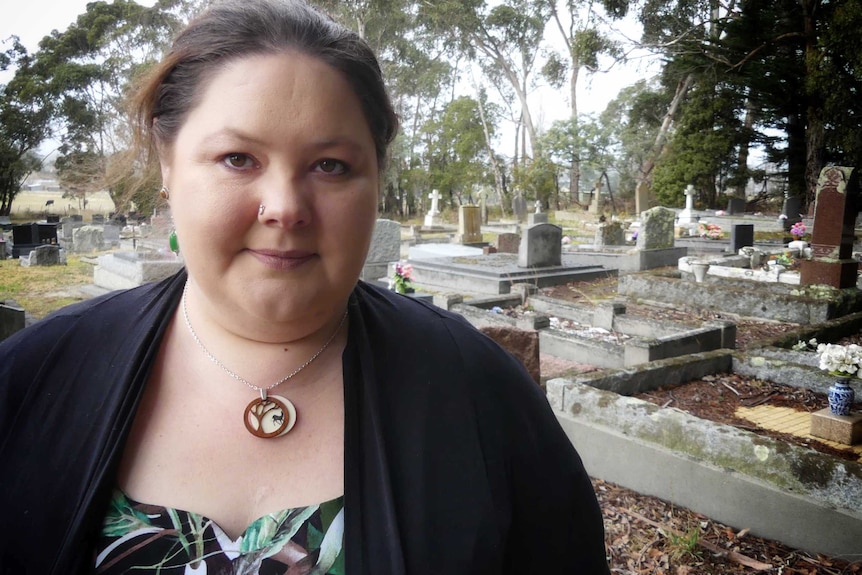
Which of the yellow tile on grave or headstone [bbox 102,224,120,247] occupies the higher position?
headstone [bbox 102,224,120,247]

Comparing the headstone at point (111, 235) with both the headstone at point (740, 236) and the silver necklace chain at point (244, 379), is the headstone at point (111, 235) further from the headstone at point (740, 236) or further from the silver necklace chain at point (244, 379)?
the silver necklace chain at point (244, 379)

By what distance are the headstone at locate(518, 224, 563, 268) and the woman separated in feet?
37.0

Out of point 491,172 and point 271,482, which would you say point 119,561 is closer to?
point 271,482

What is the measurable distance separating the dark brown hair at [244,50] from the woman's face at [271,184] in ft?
0.07

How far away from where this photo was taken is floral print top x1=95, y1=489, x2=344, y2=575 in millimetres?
958

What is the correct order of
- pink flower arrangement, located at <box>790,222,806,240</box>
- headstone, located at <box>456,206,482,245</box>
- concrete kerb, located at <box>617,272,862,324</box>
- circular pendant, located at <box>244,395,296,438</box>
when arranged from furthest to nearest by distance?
headstone, located at <box>456,206,482,245</box> → pink flower arrangement, located at <box>790,222,806,240</box> → concrete kerb, located at <box>617,272,862,324</box> → circular pendant, located at <box>244,395,296,438</box>

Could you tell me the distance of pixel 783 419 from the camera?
16.7 ft

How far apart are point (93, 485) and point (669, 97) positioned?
37734mm

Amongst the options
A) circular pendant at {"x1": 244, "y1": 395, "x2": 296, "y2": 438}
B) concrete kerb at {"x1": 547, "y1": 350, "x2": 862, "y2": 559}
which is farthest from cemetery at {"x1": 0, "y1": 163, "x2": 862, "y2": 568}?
circular pendant at {"x1": 244, "y1": 395, "x2": 296, "y2": 438}

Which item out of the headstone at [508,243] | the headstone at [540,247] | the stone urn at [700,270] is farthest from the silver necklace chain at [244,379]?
the headstone at [508,243]

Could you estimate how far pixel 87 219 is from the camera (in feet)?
72.0

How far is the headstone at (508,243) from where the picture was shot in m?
15.3

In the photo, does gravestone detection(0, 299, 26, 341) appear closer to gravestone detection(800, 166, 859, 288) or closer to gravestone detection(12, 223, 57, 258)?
gravestone detection(12, 223, 57, 258)

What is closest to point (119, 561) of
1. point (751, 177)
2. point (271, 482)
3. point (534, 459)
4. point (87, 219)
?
point (271, 482)
